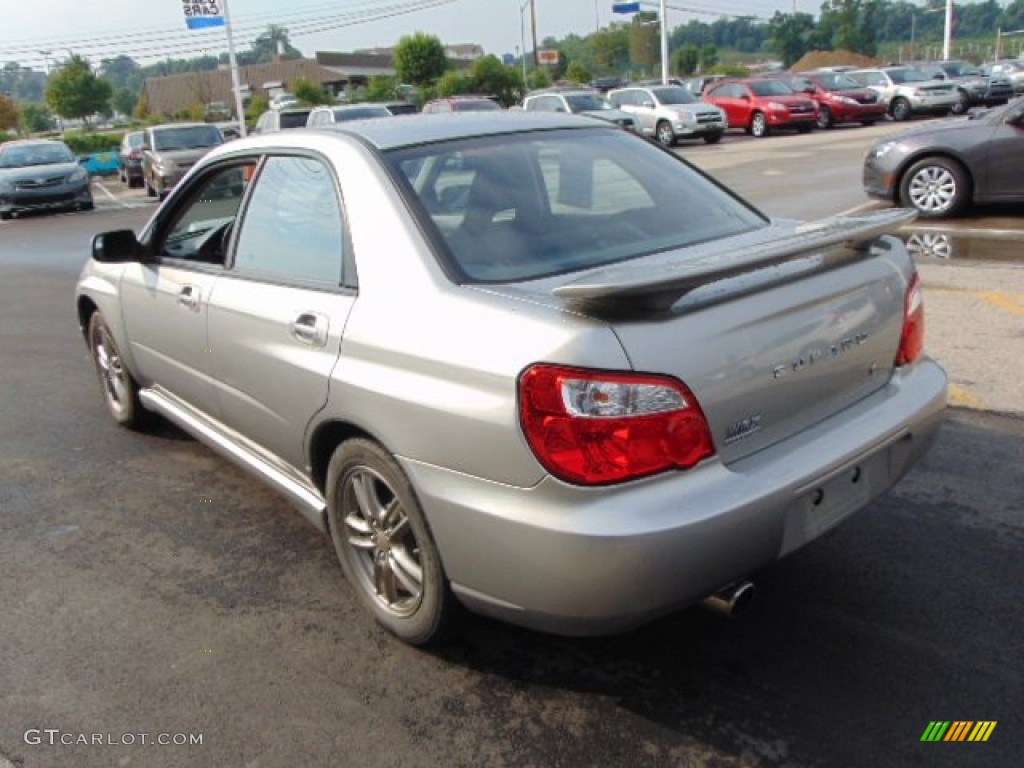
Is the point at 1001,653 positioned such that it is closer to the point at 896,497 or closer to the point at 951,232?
the point at 896,497

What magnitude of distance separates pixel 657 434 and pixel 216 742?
5.15 feet

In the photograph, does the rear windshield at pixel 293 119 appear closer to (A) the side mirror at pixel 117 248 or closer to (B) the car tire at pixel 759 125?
(B) the car tire at pixel 759 125

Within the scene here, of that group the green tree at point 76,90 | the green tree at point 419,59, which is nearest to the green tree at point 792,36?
the green tree at point 419,59

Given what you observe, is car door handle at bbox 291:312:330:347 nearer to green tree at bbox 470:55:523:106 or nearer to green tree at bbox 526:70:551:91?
green tree at bbox 470:55:523:106

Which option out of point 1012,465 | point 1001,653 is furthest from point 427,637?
point 1012,465

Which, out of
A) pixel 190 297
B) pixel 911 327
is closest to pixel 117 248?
pixel 190 297

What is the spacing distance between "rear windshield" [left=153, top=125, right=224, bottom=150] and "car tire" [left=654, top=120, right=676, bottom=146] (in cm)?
1254

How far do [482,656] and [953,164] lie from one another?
9.99 meters

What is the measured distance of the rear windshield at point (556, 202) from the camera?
9.96 feet

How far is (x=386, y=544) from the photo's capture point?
10.3ft

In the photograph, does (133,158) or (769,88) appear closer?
(133,158)

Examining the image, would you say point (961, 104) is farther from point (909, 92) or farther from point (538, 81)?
point (538, 81)

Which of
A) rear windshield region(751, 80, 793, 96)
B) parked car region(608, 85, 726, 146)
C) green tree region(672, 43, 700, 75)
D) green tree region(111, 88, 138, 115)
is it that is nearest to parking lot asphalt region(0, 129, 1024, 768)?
parked car region(608, 85, 726, 146)

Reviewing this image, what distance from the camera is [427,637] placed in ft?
9.97
